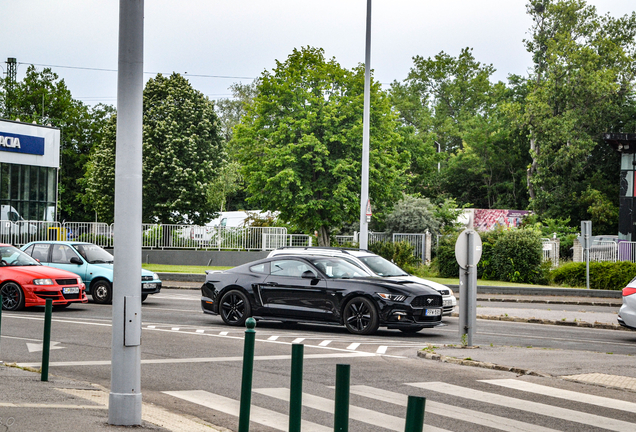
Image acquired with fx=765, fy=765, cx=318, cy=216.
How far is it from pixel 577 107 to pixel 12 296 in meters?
47.2

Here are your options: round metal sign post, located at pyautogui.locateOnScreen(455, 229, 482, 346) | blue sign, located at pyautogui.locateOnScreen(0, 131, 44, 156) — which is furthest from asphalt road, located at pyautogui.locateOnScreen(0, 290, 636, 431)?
blue sign, located at pyautogui.locateOnScreen(0, 131, 44, 156)

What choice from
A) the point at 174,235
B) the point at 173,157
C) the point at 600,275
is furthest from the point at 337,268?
the point at 173,157

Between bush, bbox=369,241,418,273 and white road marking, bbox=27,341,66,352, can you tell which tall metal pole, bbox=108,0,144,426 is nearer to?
white road marking, bbox=27,341,66,352

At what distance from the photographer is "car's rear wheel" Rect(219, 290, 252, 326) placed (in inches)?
609

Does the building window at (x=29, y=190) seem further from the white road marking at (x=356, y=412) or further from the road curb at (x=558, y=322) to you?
the white road marking at (x=356, y=412)

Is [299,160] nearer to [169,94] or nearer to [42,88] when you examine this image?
[169,94]

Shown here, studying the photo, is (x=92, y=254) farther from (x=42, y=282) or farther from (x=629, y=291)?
(x=629, y=291)

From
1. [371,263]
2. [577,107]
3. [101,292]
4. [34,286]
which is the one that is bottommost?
[101,292]

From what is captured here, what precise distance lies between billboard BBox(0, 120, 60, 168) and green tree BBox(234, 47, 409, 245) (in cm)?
1452

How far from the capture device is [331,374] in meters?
9.81

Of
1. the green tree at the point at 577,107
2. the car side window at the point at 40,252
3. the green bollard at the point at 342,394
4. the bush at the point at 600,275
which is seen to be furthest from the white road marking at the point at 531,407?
the green tree at the point at 577,107

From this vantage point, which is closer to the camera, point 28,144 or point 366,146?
point 366,146

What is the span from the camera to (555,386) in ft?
29.7

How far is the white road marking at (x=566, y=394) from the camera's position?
796cm
